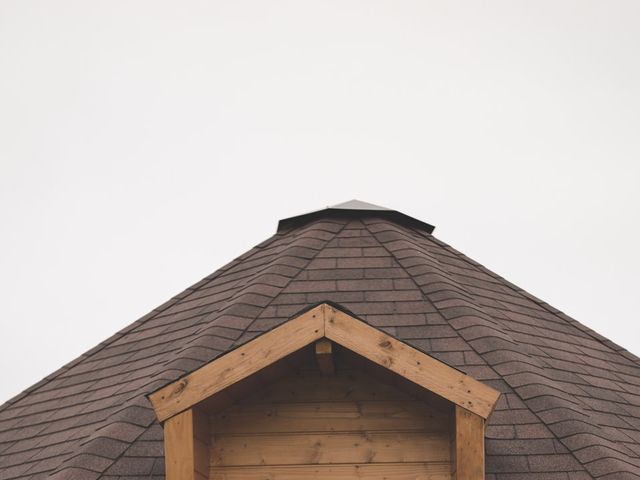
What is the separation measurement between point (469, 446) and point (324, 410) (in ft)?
2.98

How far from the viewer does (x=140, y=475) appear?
20.9 ft

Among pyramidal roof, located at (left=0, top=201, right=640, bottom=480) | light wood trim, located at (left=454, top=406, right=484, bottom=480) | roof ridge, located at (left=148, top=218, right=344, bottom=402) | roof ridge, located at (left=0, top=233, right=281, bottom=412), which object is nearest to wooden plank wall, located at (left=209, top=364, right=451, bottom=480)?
light wood trim, located at (left=454, top=406, right=484, bottom=480)

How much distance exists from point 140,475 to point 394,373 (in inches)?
68.5

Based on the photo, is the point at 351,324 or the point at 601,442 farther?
the point at 601,442

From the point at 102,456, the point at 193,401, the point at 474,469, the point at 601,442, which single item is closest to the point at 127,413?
the point at 102,456

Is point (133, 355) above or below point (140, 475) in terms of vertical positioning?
above

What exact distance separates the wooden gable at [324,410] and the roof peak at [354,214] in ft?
11.9

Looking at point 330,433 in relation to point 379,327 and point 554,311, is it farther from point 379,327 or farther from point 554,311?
point 554,311

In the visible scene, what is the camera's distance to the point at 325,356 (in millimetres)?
5859

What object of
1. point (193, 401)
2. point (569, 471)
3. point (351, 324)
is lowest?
point (569, 471)

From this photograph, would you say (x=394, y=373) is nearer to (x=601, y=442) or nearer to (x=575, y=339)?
(x=601, y=442)

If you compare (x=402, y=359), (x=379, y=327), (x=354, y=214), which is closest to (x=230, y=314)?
(x=379, y=327)

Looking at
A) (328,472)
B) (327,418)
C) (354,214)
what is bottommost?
(328,472)

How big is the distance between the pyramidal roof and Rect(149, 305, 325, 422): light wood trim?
635mm
